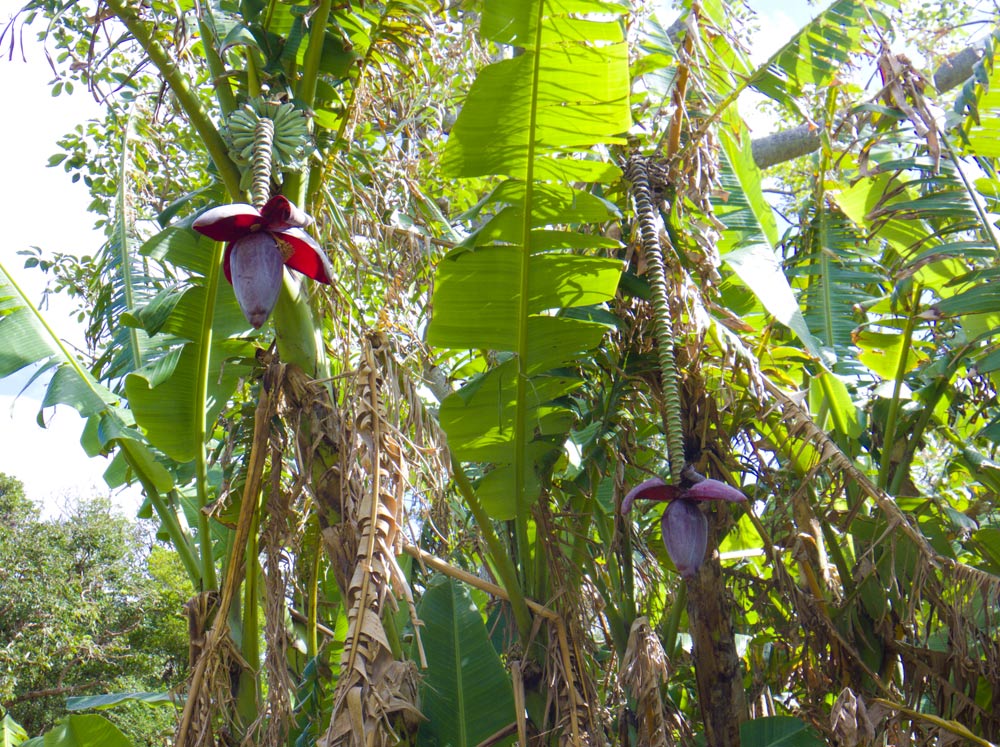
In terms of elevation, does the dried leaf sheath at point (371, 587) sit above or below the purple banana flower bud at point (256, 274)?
below

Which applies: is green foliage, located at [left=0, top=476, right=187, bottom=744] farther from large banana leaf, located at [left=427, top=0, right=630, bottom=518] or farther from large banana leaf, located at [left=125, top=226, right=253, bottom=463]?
large banana leaf, located at [left=427, top=0, right=630, bottom=518]

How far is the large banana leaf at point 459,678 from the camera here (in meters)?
2.55

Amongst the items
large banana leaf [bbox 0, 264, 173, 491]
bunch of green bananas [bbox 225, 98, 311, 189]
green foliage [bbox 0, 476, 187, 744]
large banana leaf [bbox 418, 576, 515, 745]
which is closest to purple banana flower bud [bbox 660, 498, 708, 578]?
large banana leaf [bbox 418, 576, 515, 745]

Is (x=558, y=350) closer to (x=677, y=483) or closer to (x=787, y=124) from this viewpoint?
(x=677, y=483)

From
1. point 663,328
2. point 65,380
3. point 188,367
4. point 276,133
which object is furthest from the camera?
point 65,380

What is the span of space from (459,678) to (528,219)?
1.36 meters

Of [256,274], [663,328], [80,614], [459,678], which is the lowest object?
[80,614]

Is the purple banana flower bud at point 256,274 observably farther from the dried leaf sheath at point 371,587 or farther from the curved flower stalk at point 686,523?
the curved flower stalk at point 686,523

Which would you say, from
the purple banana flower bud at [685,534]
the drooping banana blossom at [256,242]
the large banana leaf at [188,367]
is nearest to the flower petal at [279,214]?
the drooping banana blossom at [256,242]

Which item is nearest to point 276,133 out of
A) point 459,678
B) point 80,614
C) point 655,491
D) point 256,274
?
point 256,274

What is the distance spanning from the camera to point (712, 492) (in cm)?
159

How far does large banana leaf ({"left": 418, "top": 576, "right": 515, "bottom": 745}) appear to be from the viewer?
2.55 meters

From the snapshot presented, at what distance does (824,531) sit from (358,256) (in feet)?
5.82

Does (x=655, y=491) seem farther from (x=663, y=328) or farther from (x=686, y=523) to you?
(x=663, y=328)
